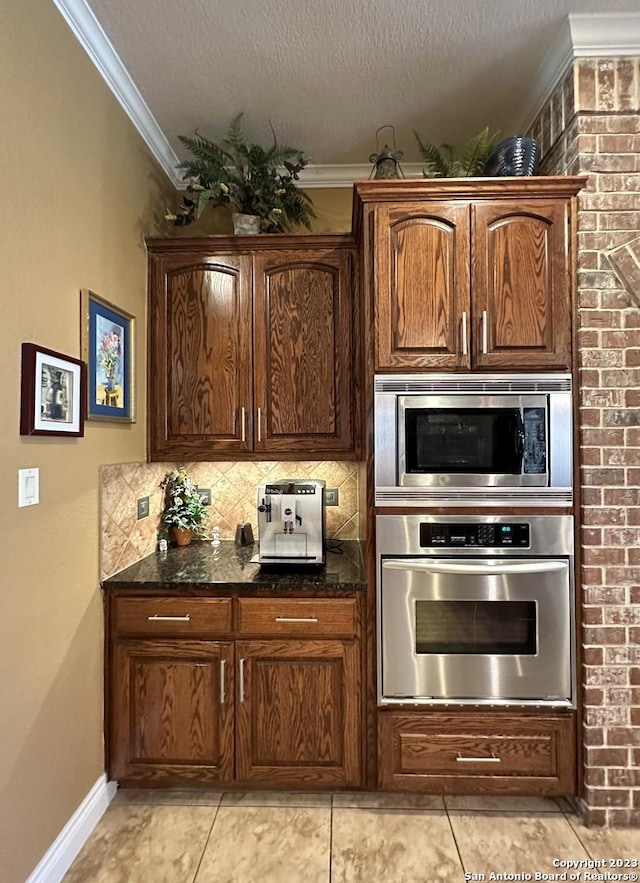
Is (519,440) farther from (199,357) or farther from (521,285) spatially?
(199,357)

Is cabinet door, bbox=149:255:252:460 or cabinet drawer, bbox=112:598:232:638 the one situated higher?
cabinet door, bbox=149:255:252:460

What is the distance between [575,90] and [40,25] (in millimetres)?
1913

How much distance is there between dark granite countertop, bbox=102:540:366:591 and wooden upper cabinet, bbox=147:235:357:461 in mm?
489

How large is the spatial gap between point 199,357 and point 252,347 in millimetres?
270

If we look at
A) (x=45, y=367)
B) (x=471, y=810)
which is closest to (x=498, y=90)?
(x=45, y=367)

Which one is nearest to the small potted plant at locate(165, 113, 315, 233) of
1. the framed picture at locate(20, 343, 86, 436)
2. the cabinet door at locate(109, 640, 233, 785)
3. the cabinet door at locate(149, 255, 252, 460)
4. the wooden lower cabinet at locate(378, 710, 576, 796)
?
the cabinet door at locate(149, 255, 252, 460)

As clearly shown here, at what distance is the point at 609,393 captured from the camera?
1.85 meters

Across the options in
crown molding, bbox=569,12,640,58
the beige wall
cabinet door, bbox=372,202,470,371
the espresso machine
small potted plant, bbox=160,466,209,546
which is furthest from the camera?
small potted plant, bbox=160,466,209,546

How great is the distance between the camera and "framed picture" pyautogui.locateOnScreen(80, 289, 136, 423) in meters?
1.82

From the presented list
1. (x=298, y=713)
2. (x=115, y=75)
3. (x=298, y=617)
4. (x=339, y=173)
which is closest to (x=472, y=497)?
(x=298, y=617)

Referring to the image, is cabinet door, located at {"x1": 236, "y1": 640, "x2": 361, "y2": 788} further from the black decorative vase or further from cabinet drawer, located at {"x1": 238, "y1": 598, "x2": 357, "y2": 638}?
the black decorative vase

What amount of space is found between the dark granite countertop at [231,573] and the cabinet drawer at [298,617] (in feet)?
0.20

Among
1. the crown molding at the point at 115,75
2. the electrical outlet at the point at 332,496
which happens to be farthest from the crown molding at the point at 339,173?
the electrical outlet at the point at 332,496

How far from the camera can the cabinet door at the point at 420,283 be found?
190 centimetres
